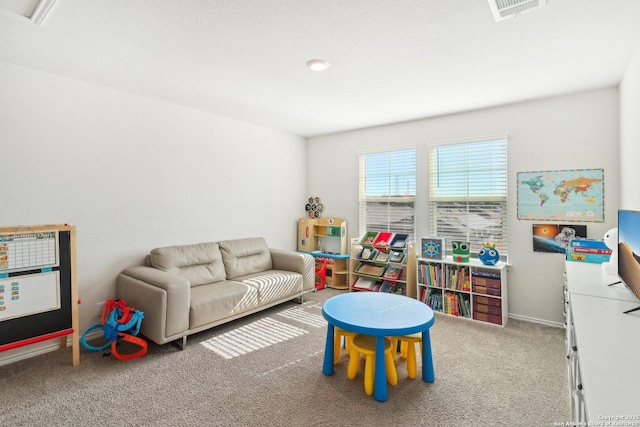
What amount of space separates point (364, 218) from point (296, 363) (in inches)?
108

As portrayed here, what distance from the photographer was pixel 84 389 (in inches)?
87.9

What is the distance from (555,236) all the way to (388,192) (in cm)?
207

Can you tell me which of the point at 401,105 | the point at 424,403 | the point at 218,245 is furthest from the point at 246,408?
the point at 401,105

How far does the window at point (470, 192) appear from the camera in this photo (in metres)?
3.72

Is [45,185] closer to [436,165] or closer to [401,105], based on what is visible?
[401,105]

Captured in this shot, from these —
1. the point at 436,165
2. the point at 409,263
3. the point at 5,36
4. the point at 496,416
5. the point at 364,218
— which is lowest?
the point at 496,416

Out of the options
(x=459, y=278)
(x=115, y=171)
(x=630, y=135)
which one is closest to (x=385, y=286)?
(x=459, y=278)

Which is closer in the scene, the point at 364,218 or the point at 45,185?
the point at 45,185

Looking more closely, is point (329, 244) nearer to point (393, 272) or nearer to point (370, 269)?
point (370, 269)

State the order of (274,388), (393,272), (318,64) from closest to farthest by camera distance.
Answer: (274,388)
(318,64)
(393,272)

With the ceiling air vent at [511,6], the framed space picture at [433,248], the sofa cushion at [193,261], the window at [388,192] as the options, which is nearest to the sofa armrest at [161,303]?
the sofa cushion at [193,261]

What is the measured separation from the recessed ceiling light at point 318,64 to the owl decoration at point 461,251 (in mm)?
2560

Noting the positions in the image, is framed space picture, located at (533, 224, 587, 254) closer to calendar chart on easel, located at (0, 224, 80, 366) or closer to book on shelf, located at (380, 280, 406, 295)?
book on shelf, located at (380, 280, 406, 295)

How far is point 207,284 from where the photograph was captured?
356cm
